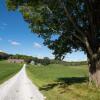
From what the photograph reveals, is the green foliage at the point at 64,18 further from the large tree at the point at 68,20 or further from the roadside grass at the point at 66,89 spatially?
the roadside grass at the point at 66,89

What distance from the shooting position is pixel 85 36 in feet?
78.9

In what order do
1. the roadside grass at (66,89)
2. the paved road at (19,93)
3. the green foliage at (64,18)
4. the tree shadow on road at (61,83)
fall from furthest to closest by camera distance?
the tree shadow on road at (61,83)
the green foliage at (64,18)
the roadside grass at (66,89)
the paved road at (19,93)

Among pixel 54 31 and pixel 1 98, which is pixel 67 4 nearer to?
pixel 54 31

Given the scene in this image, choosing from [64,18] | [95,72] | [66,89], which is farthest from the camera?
[64,18]

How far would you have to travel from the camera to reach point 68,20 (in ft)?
87.1

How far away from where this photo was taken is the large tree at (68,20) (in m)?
23.6

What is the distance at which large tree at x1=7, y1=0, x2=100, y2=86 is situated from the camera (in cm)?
2360

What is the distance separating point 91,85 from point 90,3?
806cm

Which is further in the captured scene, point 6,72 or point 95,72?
point 6,72

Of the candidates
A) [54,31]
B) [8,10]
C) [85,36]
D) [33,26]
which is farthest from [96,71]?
[8,10]

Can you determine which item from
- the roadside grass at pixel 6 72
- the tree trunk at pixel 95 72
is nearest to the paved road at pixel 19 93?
the tree trunk at pixel 95 72

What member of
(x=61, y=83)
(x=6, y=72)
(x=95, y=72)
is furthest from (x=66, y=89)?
(x=6, y=72)

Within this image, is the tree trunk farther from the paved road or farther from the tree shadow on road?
the paved road

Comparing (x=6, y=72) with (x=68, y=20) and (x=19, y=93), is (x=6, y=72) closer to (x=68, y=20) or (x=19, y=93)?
(x=68, y=20)
